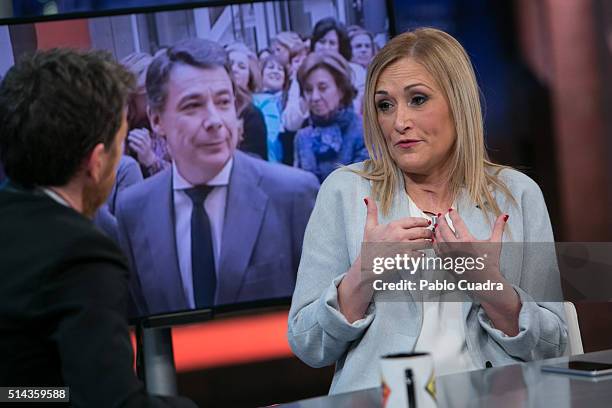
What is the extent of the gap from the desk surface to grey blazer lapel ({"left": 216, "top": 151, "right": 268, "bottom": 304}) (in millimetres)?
1323

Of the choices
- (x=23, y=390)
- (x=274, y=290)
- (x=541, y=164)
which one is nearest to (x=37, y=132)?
(x=23, y=390)

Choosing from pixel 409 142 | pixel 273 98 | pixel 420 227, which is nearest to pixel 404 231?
pixel 420 227

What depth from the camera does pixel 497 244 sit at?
6.77ft

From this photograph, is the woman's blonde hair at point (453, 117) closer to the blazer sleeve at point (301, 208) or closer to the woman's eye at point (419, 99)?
the woman's eye at point (419, 99)

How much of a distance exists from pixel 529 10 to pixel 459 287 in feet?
8.36

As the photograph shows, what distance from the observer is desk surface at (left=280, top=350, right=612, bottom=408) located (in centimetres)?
152

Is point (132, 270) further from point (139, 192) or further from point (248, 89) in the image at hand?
point (248, 89)

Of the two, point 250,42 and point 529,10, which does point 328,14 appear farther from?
point 529,10

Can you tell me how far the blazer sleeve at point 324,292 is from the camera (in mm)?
2121

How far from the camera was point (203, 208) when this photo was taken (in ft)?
9.90

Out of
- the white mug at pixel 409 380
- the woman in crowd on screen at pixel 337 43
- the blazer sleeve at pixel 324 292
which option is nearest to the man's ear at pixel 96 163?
the white mug at pixel 409 380

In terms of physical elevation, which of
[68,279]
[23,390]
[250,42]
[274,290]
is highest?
[250,42]

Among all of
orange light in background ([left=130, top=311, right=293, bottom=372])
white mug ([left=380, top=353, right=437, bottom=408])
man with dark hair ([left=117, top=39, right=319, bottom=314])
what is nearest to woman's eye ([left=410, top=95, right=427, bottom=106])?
man with dark hair ([left=117, top=39, right=319, bottom=314])

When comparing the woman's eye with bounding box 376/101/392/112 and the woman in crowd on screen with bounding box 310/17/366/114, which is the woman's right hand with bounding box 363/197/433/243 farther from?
the woman in crowd on screen with bounding box 310/17/366/114
